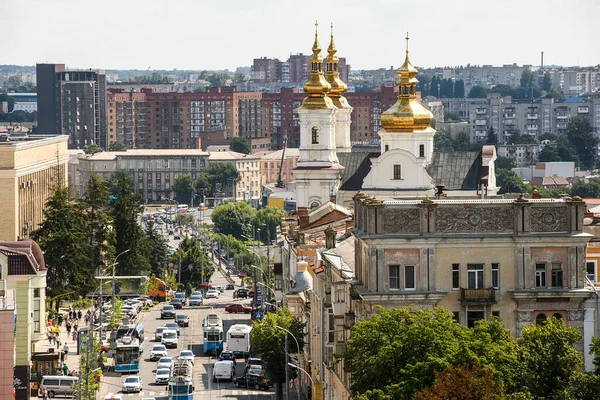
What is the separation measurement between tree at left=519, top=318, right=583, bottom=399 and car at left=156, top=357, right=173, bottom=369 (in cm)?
4157

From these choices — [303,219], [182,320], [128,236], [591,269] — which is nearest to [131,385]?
[303,219]

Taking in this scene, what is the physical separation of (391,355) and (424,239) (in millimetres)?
6223

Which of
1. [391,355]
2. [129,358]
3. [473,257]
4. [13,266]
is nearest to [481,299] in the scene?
[473,257]

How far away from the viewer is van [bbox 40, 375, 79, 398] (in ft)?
295

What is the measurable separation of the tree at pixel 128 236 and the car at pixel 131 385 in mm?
48209

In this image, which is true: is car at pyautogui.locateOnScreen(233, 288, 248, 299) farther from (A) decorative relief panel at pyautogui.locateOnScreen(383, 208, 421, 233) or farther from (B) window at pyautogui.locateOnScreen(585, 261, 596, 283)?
(A) decorative relief panel at pyautogui.locateOnScreen(383, 208, 421, 233)

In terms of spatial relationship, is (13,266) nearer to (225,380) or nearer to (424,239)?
(225,380)

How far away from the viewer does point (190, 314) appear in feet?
441

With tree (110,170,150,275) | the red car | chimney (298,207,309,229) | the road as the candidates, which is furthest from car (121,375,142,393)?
tree (110,170,150,275)

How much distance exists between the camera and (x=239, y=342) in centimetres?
10644

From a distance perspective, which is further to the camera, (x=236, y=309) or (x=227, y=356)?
(x=236, y=309)

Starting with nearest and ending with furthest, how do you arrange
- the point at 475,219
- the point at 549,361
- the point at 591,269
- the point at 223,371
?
1. the point at 549,361
2. the point at 475,219
3. the point at 591,269
4. the point at 223,371

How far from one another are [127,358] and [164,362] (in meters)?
1.75

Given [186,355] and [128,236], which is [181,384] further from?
[128,236]
